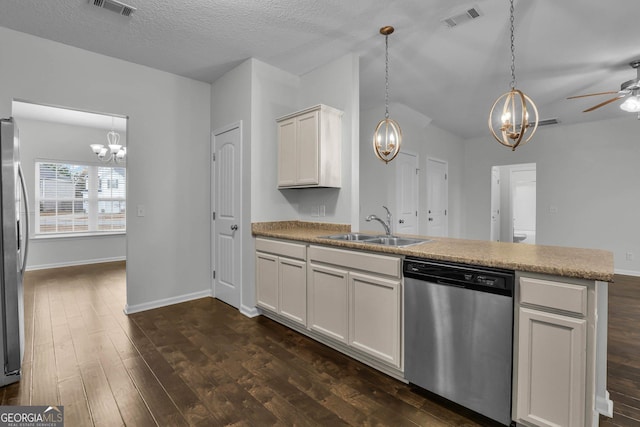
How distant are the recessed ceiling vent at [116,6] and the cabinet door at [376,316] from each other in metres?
2.76

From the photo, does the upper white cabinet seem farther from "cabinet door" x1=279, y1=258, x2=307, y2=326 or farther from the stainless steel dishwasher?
the stainless steel dishwasher

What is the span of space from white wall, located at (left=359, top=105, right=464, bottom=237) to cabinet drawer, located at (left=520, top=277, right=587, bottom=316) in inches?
133

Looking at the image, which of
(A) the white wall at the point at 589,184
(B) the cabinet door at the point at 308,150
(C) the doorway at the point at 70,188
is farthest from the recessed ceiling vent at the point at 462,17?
(C) the doorway at the point at 70,188

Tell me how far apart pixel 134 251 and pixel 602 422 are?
4.11 meters

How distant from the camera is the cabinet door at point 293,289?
2.78 meters

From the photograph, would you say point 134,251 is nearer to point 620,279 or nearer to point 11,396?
point 11,396

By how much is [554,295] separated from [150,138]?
3936 mm

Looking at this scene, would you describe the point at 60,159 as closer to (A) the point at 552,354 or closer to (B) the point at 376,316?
(B) the point at 376,316

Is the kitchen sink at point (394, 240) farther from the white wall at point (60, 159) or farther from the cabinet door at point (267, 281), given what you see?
the white wall at point (60, 159)

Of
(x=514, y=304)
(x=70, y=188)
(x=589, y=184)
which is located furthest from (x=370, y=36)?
(x=70, y=188)

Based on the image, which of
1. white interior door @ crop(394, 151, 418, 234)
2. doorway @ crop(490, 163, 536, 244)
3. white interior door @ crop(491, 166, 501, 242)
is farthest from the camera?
doorway @ crop(490, 163, 536, 244)

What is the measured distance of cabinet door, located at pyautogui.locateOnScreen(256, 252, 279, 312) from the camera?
3.09 m

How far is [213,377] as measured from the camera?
2184 mm

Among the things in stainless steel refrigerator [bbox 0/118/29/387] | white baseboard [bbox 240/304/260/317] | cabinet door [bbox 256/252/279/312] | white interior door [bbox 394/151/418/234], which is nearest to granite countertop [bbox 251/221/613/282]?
cabinet door [bbox 256/252/279/312]
